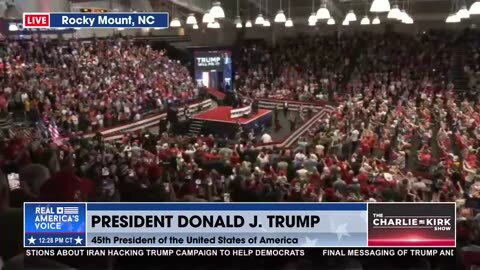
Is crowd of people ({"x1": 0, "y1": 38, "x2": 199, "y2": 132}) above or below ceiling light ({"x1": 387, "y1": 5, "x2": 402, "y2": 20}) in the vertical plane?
below

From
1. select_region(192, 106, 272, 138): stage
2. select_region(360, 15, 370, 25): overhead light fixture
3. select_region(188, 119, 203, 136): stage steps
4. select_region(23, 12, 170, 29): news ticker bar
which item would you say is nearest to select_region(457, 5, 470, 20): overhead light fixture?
select_region(360, 15, 370, 25): overhead light fixture

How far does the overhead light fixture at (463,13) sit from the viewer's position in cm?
729

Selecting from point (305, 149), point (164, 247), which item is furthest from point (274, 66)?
point (164, 247)

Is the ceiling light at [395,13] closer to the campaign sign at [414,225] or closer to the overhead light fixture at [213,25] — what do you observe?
the overhead light fixture at [213,25]

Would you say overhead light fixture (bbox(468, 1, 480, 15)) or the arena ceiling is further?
the arena ceiling

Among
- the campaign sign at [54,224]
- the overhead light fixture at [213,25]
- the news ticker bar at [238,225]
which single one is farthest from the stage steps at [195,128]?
the campaign sign at [54,224]

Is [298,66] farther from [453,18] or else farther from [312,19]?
[453,18]

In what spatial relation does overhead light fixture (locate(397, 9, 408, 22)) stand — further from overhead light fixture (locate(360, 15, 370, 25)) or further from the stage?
the stage

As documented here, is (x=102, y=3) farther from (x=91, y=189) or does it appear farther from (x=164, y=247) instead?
(x=164, y=247)

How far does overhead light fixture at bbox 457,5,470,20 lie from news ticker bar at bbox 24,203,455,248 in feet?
6.33

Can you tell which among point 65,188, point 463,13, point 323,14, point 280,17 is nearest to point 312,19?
point 323,14

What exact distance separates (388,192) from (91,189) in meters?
3.02

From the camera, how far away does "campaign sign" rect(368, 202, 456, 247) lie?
7105 mm

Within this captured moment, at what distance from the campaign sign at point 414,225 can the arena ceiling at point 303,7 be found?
2.02 metres
